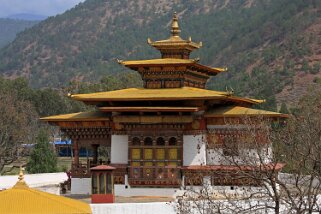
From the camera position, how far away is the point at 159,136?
32.1 m

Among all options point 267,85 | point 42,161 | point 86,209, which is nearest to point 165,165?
point 86,209

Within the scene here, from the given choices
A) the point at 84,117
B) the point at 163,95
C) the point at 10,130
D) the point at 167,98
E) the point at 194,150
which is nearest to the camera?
the point at 167,98

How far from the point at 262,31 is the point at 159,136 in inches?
3631

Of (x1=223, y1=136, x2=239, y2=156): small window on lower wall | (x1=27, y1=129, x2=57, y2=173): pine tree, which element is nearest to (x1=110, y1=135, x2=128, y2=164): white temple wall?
(x1=223, y1=136, x2=239, y2=156): small window on lower wall

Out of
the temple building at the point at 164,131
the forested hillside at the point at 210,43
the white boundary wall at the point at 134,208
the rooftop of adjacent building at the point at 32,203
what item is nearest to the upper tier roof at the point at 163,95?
the temple building at the point at 164,131

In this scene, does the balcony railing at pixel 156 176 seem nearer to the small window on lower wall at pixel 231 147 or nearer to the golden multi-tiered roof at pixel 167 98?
the golden multi-tiered roof at pixel 167 98

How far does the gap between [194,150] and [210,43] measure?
380 ft

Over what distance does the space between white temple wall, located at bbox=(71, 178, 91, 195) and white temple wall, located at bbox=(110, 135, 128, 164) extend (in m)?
1.69

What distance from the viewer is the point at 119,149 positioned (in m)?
33.0

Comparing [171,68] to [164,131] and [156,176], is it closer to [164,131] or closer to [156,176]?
[164,131]

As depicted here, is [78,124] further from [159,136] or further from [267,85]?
[267,85]

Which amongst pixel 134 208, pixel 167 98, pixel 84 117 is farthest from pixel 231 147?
pixel 84 117

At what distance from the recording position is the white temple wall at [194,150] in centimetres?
3219

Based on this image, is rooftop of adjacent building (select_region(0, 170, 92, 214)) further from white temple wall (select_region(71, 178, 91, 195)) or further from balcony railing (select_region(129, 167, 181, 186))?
white temple wall (select_region(71, 178, 91, 195))
